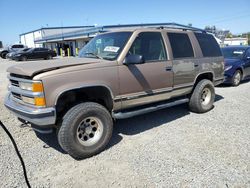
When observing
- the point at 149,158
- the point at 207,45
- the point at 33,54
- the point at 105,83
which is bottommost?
the point at 149,158

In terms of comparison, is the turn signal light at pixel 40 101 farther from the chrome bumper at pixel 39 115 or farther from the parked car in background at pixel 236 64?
the parked car in background at pixel 236 64

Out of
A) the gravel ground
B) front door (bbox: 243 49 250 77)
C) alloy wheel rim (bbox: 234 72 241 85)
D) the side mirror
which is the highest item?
the side mirror

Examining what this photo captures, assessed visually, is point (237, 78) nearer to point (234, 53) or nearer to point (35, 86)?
point (234, 53)

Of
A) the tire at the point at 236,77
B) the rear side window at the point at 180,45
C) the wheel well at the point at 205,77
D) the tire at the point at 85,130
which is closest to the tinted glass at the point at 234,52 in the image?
the tire at the point at 236,77

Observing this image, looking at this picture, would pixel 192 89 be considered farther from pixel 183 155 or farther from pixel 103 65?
pixel 103 65

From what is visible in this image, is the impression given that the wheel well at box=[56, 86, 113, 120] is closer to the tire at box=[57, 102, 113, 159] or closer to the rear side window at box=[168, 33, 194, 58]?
the tire at box=[57, 102, 113, 159]

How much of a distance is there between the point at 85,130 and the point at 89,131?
81 mm

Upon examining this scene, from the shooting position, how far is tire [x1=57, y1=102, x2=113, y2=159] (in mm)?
3289

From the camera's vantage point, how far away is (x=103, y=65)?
3.55m

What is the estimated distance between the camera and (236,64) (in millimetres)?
8766

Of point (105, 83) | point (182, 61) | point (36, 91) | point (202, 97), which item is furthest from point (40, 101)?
point (202, 97)

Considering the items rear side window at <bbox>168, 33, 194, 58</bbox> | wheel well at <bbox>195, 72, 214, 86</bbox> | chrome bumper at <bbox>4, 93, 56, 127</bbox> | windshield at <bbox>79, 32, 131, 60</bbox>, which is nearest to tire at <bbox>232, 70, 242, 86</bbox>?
wheel well at <bbox>195, 72, 214, 86</bbox>

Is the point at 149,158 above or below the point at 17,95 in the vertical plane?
below

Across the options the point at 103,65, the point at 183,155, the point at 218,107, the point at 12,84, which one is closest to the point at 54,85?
the point at 103,65
